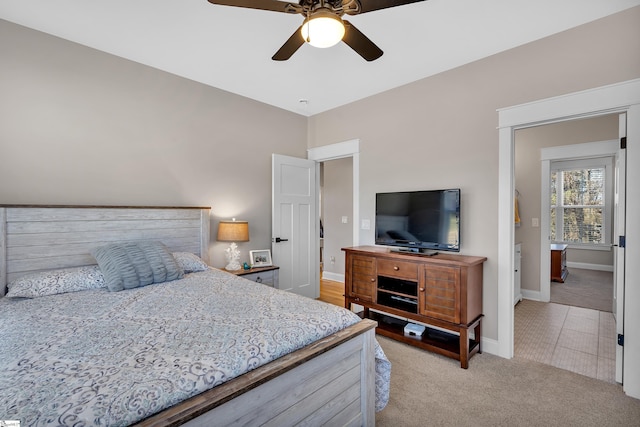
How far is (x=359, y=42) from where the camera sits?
1876 millimetres

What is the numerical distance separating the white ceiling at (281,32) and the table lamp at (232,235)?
158cm

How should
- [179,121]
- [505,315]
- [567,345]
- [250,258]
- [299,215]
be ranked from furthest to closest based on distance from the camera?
1. [299,215]
2. [250,258]
3. [179,121]
4. [567,345]
5. [505,315]

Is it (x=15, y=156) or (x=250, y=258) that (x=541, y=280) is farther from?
(x=15, y=156)

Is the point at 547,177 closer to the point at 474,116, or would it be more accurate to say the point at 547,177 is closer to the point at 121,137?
the point at 474,116

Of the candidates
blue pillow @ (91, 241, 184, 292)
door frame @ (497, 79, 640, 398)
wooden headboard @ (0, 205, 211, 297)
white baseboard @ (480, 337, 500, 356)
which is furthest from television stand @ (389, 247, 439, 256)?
wooden headboard @ (0, 205, 211, 297)

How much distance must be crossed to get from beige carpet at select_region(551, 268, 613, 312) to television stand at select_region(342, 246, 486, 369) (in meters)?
2.51

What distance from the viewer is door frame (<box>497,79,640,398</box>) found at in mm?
2133

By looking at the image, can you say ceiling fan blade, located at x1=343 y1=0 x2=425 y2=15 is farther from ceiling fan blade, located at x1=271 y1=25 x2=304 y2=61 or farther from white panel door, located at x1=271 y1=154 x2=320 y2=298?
white panel door, located at x1=271 y1=154 x2=320 y2=298

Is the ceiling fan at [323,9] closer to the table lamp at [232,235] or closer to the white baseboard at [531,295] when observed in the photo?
the table lamp at [232,235]

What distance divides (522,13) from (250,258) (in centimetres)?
343

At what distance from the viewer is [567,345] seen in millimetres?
2939

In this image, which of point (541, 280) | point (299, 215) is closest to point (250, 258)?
point (299, 215)

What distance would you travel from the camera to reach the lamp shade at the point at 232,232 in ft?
11.0

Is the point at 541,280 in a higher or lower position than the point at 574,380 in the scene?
higher
